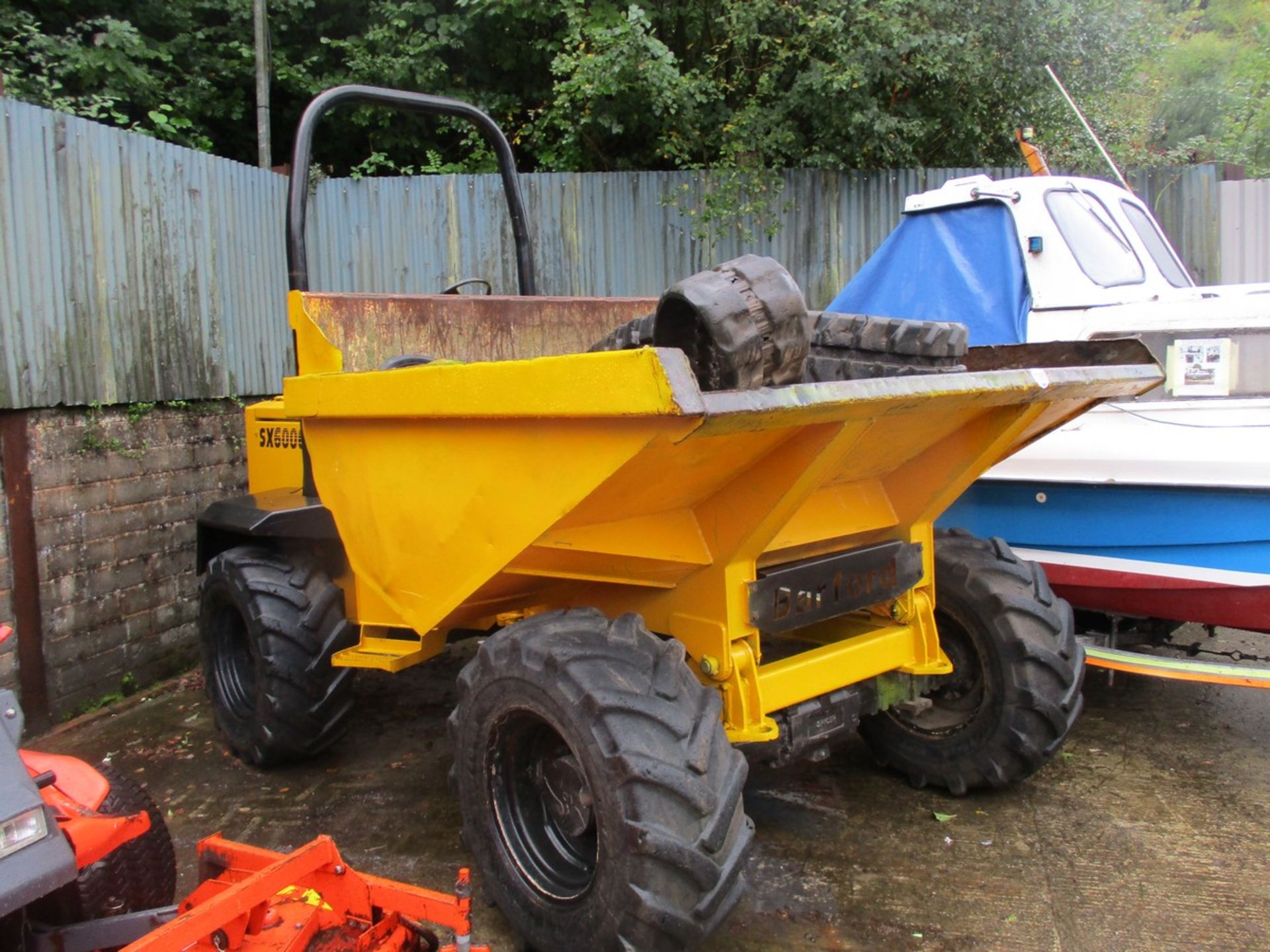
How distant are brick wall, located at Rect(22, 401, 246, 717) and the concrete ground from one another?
43 cm

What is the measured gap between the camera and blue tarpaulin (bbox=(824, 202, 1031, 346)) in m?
4.96

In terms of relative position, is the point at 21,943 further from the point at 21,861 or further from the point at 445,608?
the point at 445,608

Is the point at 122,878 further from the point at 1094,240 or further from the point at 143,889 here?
the point at 1094,240

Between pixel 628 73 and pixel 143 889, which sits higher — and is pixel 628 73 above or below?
above

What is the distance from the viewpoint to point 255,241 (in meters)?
6.36

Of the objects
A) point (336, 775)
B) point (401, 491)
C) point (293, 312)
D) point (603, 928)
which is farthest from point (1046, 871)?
point (293, 312)

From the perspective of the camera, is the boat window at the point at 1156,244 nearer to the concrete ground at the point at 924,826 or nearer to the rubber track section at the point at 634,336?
the concrete ground at the point at 924,826

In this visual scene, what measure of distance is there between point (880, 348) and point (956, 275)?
98.0 inches

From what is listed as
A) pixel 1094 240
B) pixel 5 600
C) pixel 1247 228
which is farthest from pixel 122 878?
pixel 1247 228

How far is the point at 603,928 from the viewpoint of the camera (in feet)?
8.02

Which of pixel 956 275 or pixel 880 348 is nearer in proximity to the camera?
pixel 880 348

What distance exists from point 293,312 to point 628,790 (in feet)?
8.34

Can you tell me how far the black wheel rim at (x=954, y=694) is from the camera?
3.64 meters

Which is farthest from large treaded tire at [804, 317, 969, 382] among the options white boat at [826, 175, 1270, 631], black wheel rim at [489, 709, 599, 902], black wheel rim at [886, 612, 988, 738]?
white boat at [826, 175, 1270, 631]
